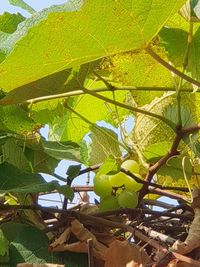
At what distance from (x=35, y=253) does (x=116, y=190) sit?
0.15m

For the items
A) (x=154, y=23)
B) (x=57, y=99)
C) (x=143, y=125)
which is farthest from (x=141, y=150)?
(x=154, y=23)

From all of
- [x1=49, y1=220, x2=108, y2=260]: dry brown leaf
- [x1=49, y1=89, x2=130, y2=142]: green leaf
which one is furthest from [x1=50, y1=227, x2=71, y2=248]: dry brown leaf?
[x1=49, y1=89, x2=130, y2=142]: green leaf

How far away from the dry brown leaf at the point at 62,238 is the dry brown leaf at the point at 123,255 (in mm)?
66

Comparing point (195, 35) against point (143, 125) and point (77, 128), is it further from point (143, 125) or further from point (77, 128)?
point (77, 128)

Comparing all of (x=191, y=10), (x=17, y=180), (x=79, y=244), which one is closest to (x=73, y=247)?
(x=79, y=244)

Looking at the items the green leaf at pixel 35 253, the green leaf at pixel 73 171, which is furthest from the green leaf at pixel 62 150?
the green leaf at pixel 35 253

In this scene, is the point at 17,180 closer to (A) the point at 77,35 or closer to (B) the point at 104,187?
(B) the point at 104,187

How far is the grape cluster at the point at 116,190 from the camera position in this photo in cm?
87

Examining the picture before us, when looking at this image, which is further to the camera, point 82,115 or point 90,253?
point 82,115

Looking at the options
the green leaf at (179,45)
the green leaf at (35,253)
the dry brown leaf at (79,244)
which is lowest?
the green leaf at (35,253)

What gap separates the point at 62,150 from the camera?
3.05ft

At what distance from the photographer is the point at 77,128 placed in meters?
1.17

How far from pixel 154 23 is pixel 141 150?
0.27 m

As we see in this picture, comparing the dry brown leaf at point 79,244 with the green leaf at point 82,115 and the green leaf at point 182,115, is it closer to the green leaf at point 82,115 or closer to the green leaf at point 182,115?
the green leaf at point 182,115
